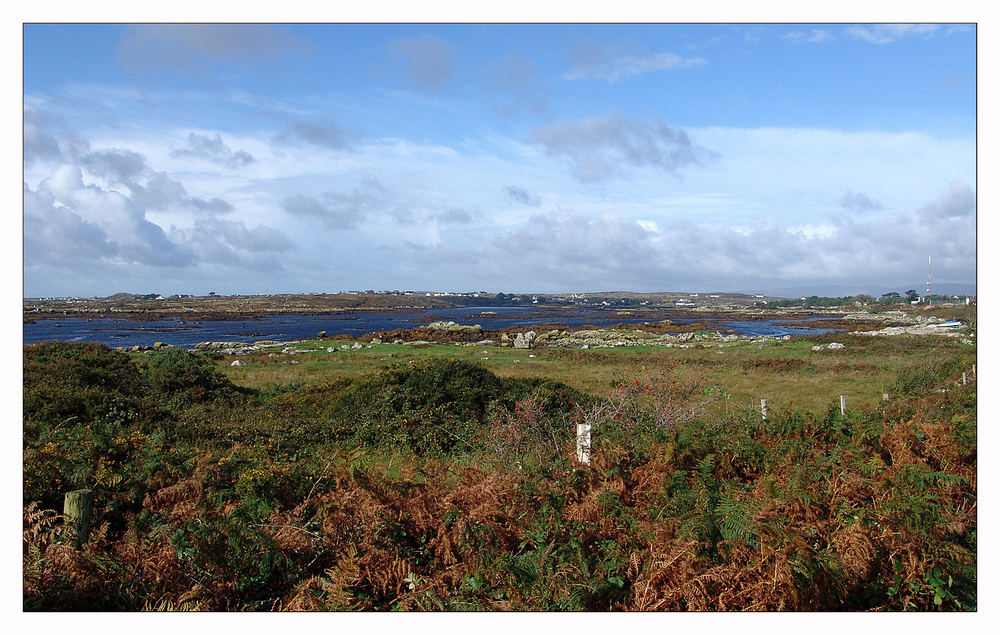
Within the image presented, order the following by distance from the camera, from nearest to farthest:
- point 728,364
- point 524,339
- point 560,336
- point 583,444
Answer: point 583,444 < point 728,364 < point 524,339 < point 560,336

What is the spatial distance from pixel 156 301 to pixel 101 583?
1148 centimetres

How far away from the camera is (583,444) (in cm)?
626

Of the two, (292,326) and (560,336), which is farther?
(560,336)

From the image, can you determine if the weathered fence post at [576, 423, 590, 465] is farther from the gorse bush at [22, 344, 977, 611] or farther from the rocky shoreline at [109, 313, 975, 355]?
the rocky shoreline at [109, 313, 975, 355]

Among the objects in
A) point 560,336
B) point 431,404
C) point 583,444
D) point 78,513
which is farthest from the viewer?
point 560,336

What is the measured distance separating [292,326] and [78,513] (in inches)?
1019

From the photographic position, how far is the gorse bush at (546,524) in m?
3.84

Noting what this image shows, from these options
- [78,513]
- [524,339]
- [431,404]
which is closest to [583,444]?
[78,513]

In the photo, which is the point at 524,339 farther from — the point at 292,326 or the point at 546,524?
the point at 546,524

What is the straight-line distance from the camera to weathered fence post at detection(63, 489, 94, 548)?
436cm

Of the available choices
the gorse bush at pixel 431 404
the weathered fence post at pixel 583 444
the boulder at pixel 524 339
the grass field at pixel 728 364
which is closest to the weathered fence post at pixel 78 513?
the weathered fence post at pixel 583 444

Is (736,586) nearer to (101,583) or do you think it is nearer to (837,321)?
(101,583)

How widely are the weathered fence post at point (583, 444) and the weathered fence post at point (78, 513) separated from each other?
15.0ft
